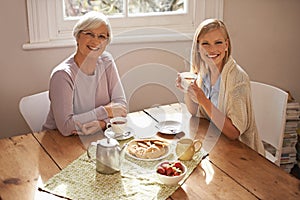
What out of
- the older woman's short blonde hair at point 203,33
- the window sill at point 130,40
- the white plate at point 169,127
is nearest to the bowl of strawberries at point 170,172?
the white plate at point 169,127

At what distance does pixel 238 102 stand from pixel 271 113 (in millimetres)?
405

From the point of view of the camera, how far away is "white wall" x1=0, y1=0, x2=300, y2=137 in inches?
102

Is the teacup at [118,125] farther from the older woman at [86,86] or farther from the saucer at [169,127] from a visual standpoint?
the saucer at [169,127]

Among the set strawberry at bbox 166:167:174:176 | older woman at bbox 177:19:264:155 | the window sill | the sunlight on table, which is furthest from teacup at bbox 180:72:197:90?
the window sill

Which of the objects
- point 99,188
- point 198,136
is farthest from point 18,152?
point 198,136

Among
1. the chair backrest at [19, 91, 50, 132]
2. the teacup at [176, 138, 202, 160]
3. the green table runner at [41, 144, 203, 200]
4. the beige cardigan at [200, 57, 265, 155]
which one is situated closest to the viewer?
the green table runner at [41, 144, 203, 200]

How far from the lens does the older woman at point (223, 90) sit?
2049 mm

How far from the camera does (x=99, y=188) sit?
5.45 ft

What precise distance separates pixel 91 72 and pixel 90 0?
26.5 inches

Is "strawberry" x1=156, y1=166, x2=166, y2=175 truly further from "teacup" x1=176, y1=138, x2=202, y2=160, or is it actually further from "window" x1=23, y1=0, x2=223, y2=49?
"window" x1=23, y1=0, x2=223, y2=49

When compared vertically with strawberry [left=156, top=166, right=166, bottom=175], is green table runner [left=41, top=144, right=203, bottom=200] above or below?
below

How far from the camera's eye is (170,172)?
66.6 inches

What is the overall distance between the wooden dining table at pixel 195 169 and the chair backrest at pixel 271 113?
371 mm

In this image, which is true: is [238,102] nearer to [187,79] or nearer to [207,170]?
[187,79]
